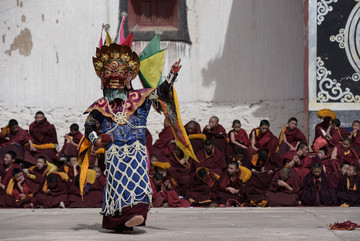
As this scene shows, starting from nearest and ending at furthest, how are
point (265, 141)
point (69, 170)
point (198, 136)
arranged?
point (69, 170)
point (198, 136)
point (265, 141)

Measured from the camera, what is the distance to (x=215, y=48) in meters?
13.7

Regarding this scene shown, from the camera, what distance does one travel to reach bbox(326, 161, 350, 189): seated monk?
10.5m

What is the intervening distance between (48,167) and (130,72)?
188 inches

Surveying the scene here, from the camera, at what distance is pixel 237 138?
1219cm

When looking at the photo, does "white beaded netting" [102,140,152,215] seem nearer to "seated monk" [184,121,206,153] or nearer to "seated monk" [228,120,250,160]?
"seated monk" [184,121,206,153]

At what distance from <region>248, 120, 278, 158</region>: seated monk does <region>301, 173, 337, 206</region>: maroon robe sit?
5.05 ft

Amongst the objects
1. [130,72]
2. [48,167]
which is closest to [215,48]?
[48,167]

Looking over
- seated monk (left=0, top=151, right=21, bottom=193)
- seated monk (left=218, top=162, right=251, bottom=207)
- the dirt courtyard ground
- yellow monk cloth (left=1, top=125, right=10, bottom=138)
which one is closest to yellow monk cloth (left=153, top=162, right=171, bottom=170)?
seated monk (left=218, top=162, right=251, bottom=207)

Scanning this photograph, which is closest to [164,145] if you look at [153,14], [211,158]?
[211,158]

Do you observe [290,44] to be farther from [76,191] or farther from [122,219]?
[122,219]

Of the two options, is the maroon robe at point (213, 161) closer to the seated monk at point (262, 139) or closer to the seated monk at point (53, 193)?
the seated monk at point (262, 139)

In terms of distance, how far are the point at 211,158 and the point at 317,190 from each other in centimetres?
175

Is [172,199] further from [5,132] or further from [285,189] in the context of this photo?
[5,132]

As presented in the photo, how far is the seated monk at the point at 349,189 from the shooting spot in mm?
10234
